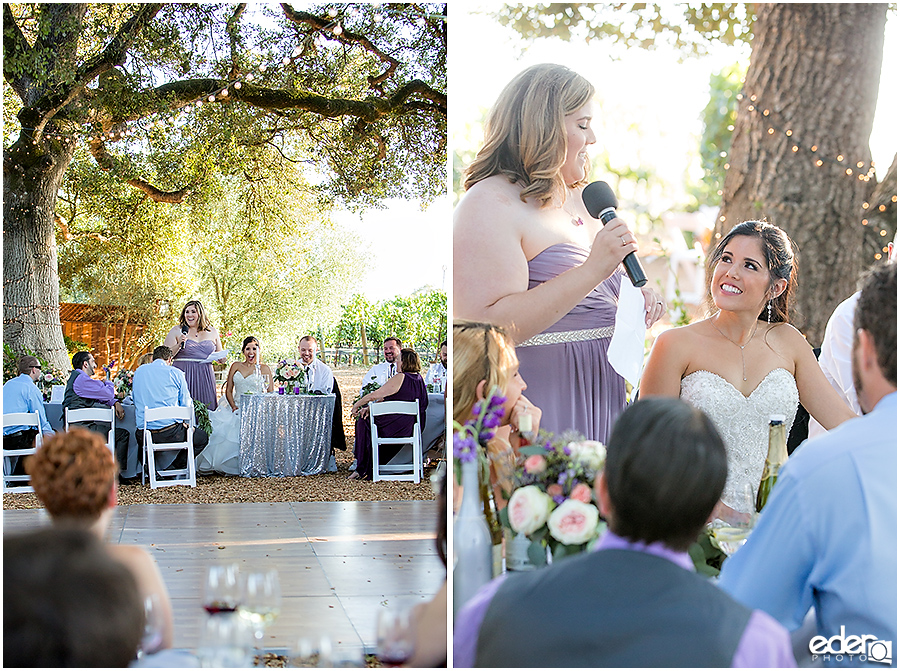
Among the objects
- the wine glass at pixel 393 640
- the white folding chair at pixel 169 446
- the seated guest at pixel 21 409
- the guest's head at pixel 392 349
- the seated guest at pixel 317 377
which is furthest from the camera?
the guest's head at pixel 392 349

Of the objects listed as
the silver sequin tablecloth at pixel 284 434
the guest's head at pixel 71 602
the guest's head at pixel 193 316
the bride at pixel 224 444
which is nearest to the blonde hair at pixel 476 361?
the guest's head at pixel 71 602

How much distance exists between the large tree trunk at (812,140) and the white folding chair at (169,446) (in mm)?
5222

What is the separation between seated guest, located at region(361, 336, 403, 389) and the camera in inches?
327

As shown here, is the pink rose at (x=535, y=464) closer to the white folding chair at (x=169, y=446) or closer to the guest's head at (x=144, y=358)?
the white folding chair at (x=169, y=446)

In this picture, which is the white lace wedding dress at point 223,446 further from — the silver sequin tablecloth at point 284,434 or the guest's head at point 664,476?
the guest's head at point 664,476

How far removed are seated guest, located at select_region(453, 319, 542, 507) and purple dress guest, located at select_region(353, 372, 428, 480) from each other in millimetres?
5149

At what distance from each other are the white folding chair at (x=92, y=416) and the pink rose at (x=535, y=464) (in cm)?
512

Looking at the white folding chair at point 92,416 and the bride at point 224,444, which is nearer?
the white folding chair at point 92,416

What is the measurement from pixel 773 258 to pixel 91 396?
572 centimetres

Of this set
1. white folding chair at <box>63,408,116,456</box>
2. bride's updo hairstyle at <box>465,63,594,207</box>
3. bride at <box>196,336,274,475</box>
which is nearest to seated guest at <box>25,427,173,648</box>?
bride's updo hairstyle at <box>465,63,594,207</box>

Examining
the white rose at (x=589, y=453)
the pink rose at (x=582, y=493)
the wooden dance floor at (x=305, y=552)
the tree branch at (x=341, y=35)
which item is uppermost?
the tree branch at (x=341, y=35)

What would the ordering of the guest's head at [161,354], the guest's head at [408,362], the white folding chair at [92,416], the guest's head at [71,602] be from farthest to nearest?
the guest's head at [408,362], the guest's head at [161,354], the white folding chair at [92,416], the guest's head at [71,602]

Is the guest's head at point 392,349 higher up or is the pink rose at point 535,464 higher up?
the guest's head at point 392,349

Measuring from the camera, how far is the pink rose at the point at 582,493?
6.73 feet
